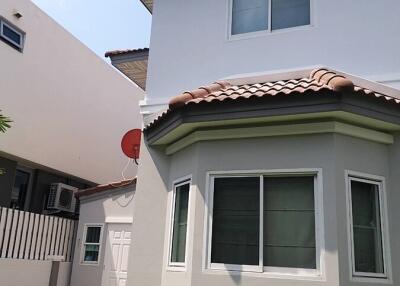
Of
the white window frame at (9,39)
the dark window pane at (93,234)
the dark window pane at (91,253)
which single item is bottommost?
the dark window pane at (91,253)

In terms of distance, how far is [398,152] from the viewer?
6.68 metres

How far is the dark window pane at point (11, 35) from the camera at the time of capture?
1270 centimetres

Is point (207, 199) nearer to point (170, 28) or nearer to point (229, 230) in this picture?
point (229, 230)

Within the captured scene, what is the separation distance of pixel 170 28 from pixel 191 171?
3558 millimetres

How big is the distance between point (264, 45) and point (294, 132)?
240 centimetres

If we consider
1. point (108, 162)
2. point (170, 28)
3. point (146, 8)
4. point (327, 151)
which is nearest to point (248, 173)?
point (327, 151)

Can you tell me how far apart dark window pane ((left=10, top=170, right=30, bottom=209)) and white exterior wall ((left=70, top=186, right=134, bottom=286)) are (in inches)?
91.9

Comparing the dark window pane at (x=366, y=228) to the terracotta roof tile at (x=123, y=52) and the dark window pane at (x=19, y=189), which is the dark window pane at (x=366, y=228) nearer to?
the terracotta roof tile at (x=123, y=52)

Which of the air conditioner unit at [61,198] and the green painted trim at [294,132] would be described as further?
the air conditioner unit at [61,198]

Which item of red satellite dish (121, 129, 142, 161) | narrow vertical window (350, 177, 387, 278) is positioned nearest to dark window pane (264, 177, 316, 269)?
narrow vertical window (350, 177, 387, 278)

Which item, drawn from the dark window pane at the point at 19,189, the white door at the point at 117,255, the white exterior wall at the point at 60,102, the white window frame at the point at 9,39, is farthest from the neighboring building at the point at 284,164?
the dark window pane at the point at 19,189

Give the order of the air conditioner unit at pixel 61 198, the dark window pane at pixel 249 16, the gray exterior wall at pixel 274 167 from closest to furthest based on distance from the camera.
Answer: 1. the gray exterior wall at pixel 274 167
2. the dark window pane at pixel 249 16
3. the air conditioner unit at pixel 61 198

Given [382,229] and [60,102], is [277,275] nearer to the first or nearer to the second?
[382,229]

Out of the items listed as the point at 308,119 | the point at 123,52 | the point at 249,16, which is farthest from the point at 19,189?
the point at 308,119
